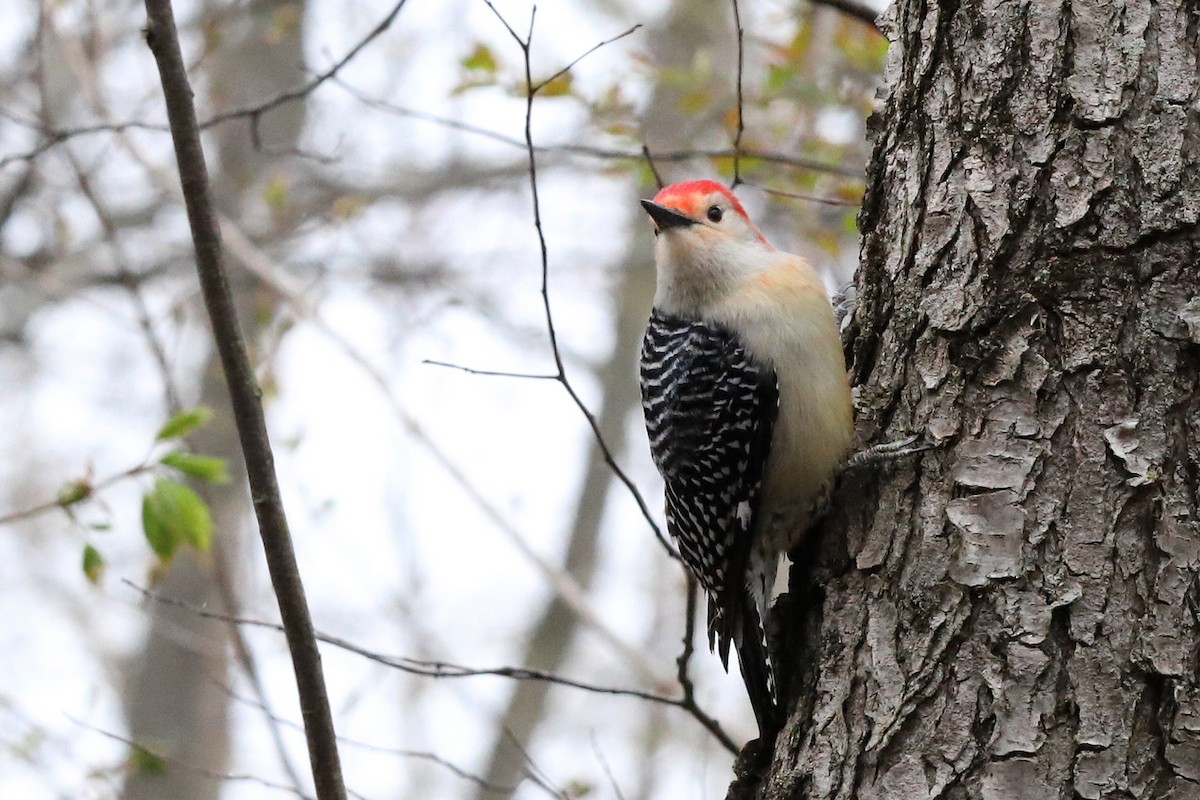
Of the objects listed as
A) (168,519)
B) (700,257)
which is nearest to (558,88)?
(700,257)

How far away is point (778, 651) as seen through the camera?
3.17 metres

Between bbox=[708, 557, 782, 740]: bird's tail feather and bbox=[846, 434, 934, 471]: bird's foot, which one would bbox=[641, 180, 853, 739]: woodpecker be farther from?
bbox=[846, 434, 934, 471]: bird's foot

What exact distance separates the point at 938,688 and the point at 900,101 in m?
1.46

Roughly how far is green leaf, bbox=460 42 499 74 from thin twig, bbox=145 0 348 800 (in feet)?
8.87

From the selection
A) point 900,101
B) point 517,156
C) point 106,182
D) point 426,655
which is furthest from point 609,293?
point 900,101

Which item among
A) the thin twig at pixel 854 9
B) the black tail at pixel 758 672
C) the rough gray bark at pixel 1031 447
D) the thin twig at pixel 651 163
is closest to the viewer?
the rough gray bark at pixel 1031 447

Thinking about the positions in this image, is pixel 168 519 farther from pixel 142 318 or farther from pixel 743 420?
pixel 142 318

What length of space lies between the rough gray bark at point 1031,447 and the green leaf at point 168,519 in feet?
6.58

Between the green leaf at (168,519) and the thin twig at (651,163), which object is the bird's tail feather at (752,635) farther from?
the green leaf at (168,519)

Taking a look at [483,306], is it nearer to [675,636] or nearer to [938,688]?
[675,636]

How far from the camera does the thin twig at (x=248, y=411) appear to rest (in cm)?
270

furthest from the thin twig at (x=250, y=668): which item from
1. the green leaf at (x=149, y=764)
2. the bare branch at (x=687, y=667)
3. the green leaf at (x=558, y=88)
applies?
the green leaf at (x=558, y=88)

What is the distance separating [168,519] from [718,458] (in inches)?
70.2

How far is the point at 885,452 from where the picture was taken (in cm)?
296
